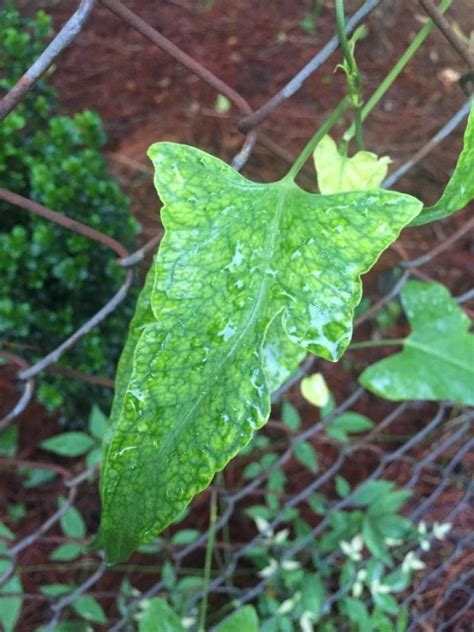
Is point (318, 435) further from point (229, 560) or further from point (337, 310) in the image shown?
point (337, 310)

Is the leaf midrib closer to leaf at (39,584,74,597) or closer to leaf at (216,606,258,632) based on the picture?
leaf at (216,606,258,632)

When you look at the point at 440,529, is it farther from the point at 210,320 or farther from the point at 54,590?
the point at 210,320

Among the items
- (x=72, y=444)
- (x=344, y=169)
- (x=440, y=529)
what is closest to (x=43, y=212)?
(x=344, y=169)

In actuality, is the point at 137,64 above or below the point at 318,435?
above

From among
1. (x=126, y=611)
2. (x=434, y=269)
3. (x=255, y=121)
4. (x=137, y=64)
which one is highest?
(x=137, y=64)

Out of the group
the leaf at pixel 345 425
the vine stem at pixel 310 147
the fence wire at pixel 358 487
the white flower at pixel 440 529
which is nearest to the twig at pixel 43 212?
the fence wire at pixel 358 487

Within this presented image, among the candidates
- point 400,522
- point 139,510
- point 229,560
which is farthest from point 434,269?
point 139,510
